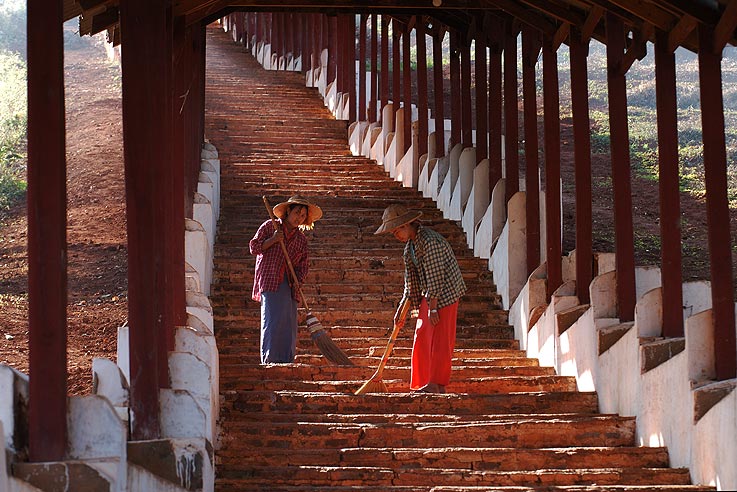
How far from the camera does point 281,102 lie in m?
25.9

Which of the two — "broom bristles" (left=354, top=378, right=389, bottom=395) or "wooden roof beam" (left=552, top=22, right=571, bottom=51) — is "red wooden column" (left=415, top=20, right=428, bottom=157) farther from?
"broom bristles" (left=354, top=378, right=389, bottom=395)

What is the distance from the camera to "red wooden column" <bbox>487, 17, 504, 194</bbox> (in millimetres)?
16172

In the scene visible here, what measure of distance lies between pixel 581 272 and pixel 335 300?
295 centimetres

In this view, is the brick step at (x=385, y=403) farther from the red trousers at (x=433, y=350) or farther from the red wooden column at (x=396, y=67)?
the red wooden column at (x=396, y=67)

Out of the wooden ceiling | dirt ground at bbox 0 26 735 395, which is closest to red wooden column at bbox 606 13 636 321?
the wooden ceiling

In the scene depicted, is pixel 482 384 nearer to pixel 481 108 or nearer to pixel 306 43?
pixel 481 108

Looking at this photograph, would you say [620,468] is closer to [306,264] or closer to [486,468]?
[486,468]

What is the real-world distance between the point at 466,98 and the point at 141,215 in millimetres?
9664

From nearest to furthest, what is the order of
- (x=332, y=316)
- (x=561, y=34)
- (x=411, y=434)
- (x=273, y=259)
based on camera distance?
(x=411, y=434), (x=273, y=259), (x=561, y=34), (x=332, y=316)

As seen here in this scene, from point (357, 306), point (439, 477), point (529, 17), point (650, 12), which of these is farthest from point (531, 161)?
point (439, 477)

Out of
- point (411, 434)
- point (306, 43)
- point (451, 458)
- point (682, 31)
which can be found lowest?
point (451, 458)

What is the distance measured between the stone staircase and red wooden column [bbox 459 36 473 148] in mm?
1083

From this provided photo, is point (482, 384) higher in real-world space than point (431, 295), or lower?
lower

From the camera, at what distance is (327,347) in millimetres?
12180
